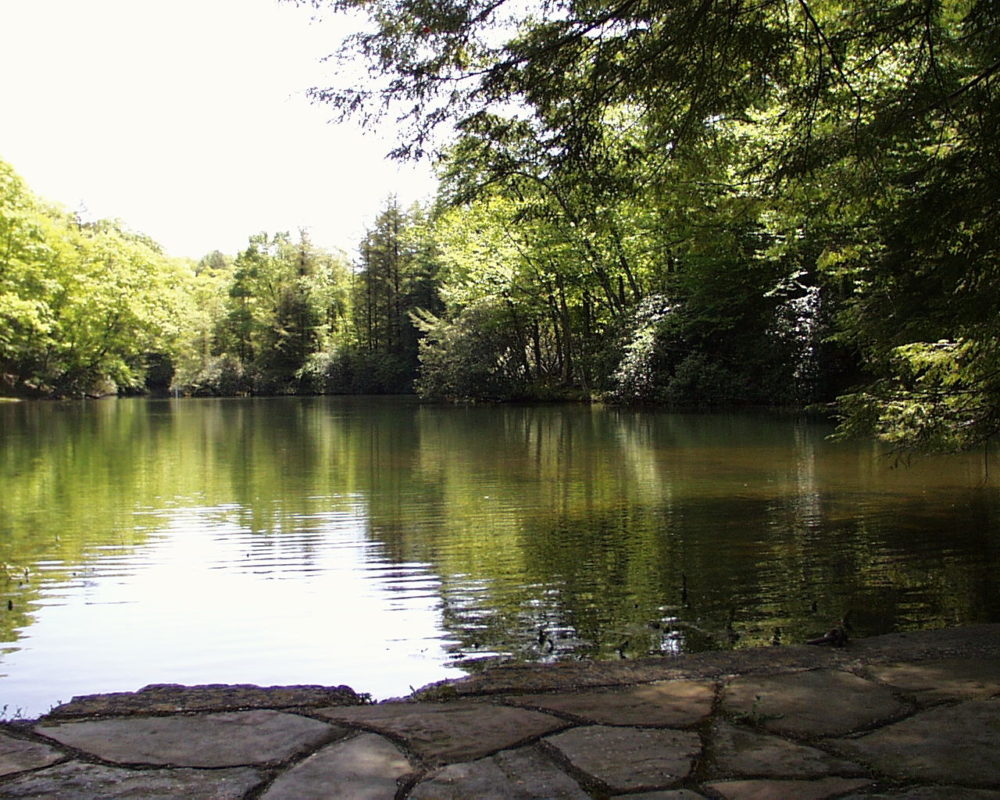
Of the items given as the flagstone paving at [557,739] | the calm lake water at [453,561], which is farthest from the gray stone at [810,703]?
the calm lake water at [453,561]

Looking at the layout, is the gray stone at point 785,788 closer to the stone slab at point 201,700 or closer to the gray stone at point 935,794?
the gray stone at point 935,794

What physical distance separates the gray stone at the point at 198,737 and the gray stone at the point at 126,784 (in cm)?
7

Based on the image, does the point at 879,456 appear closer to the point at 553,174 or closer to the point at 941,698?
the point at 553,174

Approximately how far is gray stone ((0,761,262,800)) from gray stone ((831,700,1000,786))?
159 centimetres

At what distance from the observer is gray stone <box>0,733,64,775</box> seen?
223 cm

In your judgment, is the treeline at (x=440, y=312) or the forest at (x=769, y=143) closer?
the forest at (x=769, y=143)

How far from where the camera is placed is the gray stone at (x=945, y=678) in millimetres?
2777

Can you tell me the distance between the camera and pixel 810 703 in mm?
→ 2717

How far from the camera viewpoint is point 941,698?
274 centimetres

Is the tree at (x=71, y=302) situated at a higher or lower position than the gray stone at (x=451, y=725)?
higher

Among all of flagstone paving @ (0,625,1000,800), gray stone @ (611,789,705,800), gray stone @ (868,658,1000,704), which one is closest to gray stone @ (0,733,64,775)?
flagstone paving @ (0,625,1000,800)

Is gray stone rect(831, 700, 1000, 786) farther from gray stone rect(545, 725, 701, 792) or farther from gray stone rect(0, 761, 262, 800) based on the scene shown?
gray stone rect(0, 761, 262, 800)

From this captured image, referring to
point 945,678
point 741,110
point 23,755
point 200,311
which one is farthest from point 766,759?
point 200,311

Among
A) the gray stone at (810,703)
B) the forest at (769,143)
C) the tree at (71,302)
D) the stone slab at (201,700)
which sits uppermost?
the tree at (71,302)
